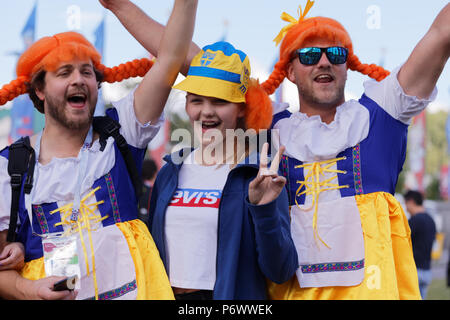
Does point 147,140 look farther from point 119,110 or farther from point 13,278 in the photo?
point 13,278

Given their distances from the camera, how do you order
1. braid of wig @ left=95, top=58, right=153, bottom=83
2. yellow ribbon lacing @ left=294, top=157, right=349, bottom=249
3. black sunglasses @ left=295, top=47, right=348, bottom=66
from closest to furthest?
yellow ribbon lacing @ left=294, top=157, right=349, bottom=249 → black sunglasses @ left=295, top=47, right=348, bottom=66 → braid of wig @ left=95, top=58, right=153, bottom=83

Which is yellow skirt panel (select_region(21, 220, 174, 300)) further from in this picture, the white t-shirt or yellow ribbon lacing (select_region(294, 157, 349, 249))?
yellow ribbon lacing (select_region(294, 157, 349, 249))

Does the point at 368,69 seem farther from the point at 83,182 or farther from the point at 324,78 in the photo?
the point at 83,182

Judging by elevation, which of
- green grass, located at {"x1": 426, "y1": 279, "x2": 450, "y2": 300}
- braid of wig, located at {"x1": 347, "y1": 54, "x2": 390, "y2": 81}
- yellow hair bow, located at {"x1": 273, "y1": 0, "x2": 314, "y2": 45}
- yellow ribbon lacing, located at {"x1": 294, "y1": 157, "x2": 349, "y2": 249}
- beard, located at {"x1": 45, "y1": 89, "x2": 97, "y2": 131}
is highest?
yellow hair bow, located at {"x1": 273, "y1": 0, "x2": 314, "y2": 45}

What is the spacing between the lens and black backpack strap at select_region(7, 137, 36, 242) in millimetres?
2398

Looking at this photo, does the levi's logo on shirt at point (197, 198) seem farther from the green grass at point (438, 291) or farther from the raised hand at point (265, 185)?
the green grass at point (438, 291)

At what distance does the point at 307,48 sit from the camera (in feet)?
8.93

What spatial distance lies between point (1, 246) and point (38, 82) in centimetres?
84

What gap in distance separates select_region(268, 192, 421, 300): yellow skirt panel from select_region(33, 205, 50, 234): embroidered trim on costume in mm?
1098

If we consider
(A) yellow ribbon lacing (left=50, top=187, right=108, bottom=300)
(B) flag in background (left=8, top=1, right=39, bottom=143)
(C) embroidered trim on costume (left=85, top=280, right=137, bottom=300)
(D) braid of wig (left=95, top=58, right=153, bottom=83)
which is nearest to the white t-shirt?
(C) embroidered trim on costume (left=85, top=280, right=137, bottom=300)

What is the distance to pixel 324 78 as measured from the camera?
273cm

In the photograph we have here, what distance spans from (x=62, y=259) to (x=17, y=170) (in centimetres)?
47

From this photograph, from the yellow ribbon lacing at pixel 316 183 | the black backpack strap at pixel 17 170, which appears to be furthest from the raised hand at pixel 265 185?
the black backpack strap at pixel 17 170
